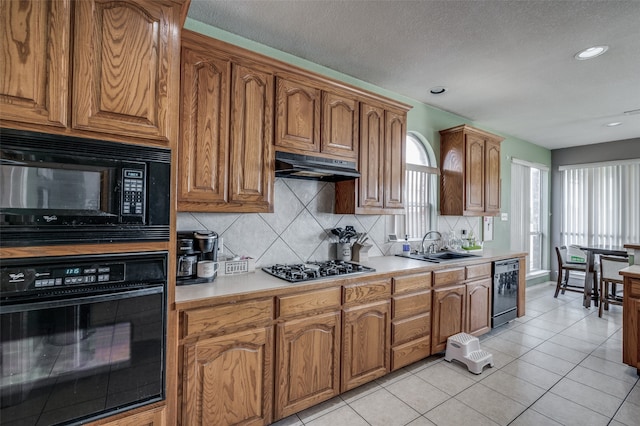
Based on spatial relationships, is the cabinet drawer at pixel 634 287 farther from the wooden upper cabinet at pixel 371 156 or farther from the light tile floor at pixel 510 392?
the wooden upper cabinet at pixel 371 156

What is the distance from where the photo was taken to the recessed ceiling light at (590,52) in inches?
91.5

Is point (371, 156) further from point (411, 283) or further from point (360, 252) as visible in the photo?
point (411, 283)

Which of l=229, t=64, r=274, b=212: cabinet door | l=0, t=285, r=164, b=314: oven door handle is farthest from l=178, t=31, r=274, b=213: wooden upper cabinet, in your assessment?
l=0, t=285, r=164, b=314: oven door handle

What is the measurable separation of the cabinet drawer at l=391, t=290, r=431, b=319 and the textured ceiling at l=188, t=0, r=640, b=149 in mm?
2032

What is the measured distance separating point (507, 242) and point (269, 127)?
4.54 meters

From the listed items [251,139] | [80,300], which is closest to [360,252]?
[251,139]

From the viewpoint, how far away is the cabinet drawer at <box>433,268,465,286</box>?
9.00 feet

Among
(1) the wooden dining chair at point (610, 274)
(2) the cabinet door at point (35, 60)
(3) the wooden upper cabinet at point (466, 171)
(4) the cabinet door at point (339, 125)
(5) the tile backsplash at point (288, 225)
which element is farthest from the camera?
(1) the wooden dining chair at point (610, 274)

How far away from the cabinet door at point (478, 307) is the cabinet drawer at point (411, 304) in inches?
26.2

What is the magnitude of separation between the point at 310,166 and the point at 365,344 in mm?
1404

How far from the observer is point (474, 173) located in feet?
12.2

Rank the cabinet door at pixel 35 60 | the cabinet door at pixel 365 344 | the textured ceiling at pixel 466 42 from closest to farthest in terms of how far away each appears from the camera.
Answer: the cabinet door at pixel 35 60 → the textured ceiling at pixel 466 42 → the cabinet door at pixel 365 344

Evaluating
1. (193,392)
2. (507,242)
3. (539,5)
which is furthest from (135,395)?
(507,242)

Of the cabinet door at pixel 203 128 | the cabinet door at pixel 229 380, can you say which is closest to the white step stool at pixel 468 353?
the cabinet door at pixel 229 380
